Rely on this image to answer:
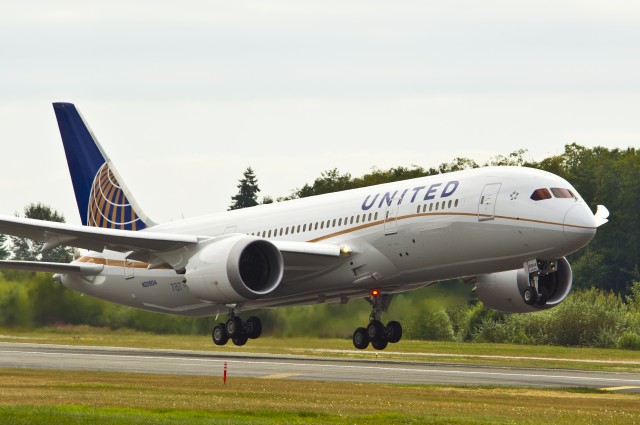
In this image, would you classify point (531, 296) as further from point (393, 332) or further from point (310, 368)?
point (310, 368)

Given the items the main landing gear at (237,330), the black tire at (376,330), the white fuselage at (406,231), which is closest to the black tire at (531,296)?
the white fuselage at (406,231)

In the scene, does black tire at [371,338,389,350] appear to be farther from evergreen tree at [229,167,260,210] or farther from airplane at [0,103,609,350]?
evergreen tree at [229,167,260,210]

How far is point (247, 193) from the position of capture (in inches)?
5851

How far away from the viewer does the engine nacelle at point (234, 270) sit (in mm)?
43656

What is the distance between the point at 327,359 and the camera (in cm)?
5359

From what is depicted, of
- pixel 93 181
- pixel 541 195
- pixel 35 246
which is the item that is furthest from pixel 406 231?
pixel 35 246

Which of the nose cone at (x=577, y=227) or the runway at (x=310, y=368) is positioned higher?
the nose cone at (x=577, y=227)

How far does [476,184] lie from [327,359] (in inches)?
586

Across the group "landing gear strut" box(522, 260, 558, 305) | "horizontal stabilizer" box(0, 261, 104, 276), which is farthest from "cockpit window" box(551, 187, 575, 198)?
"horizontal stabilizer" box(0, 261, 104, 276)

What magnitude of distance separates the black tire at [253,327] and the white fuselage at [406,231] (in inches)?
23.9

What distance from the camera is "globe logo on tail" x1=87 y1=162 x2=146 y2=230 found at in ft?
181

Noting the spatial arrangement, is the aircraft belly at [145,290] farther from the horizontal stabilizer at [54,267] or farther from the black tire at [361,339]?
the black tire at [361,339]

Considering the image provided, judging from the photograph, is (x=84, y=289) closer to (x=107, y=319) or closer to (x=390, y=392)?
(x=107, y=319)

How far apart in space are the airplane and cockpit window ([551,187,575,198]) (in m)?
0.05
